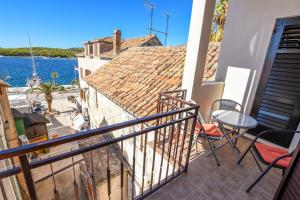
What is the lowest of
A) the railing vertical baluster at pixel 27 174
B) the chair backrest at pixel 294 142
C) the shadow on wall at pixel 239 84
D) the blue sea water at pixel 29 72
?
the blue sea water at pixel 29 72

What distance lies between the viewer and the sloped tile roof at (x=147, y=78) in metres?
4.22

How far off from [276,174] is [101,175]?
14.2ft

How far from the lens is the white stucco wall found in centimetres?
278

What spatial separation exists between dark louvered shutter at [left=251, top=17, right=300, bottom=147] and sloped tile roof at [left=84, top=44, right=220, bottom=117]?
1.75 m

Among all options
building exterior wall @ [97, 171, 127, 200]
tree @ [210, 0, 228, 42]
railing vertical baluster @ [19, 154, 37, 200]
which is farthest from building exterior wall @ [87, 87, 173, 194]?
tree @ [210, 0, 228, 42]

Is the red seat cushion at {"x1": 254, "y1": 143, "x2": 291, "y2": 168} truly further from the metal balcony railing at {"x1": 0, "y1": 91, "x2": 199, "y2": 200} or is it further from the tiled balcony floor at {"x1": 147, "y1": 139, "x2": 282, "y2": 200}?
the metal balcony railing at {"x1": 0, "y1": 91, "x2": 199, "y2": 200}

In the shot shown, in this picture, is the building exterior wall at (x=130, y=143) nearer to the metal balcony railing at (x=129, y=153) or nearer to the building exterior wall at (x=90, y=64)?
the metal balcony railing at (x=129, y=153)

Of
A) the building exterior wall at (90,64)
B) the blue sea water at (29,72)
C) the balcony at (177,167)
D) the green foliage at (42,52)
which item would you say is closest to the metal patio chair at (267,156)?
the balcony at (177,167)

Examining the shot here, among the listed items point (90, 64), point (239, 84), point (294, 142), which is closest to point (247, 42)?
point (239, 84)

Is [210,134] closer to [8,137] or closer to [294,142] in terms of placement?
[294,142]

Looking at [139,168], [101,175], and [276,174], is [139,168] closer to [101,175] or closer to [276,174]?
[101,175]

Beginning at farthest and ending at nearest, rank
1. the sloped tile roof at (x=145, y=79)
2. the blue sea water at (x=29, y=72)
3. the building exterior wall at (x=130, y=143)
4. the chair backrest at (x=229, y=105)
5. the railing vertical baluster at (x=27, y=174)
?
the blue sea water at (x=29, y=72) < the sloped tile roof at (x=145, y=79) < the chair backrest at (x=229, y=105) < the building exterior wall at (x=130, y=143) < the railing vertical baluster at (x=27, y=174)

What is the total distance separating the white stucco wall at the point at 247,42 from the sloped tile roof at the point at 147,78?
1204 millimetres

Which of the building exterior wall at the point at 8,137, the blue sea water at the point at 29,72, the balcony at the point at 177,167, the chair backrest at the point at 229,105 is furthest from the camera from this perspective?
the blue sea water at the point at 29,72
